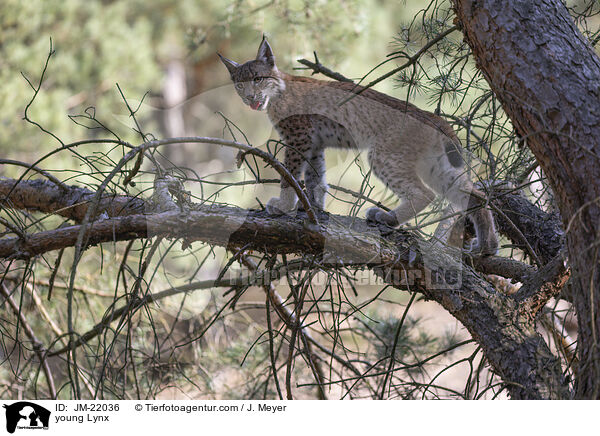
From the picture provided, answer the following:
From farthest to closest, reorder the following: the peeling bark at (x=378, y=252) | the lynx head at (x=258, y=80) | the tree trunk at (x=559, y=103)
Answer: the lynx head at (x=258, y=80), the peeling bark at (x=378, y=252), the tree trunk at (x=559, y=103)

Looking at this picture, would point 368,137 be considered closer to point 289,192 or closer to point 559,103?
point 289,192

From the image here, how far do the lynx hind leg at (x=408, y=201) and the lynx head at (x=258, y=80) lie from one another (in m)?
0.83

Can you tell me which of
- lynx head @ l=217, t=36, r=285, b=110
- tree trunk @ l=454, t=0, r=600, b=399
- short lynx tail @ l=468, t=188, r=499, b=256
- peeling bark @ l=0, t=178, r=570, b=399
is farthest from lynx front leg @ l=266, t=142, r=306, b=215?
tree trunk @ l=454, t=0, r=600, b=399

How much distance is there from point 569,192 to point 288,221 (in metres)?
0.79

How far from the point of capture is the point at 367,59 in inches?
261

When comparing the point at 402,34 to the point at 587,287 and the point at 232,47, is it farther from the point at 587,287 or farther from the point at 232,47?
the point at 232,47

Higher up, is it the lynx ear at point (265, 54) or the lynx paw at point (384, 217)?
the lynx ear at point (265, 54)

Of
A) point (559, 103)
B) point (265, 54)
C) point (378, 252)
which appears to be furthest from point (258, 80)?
point (559, 103)

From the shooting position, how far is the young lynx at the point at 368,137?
2.51 m

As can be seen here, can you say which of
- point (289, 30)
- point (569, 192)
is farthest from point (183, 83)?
point (569, 192)

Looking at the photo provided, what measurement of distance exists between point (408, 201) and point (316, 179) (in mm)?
504
